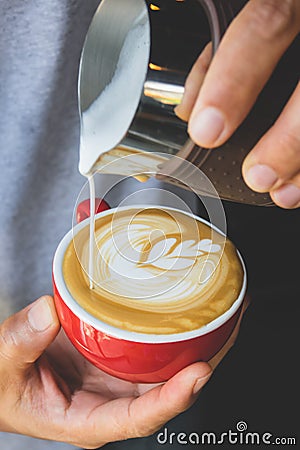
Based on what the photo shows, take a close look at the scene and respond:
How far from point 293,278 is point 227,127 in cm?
65

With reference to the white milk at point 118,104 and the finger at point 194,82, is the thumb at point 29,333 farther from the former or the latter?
the finger at point 194,82

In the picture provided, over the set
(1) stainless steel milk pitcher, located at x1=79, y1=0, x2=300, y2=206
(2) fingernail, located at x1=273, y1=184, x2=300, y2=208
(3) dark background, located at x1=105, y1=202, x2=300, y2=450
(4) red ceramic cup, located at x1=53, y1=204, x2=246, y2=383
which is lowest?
(3) dark background, located at x1=105, y1=202, x2=300, y2=450

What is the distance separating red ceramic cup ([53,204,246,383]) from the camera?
0.73 m

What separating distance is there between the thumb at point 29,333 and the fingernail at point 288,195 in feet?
1.20

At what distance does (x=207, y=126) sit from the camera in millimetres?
555

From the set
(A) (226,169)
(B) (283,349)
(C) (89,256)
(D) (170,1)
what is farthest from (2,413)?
(D) (170,1)

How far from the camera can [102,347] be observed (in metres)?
0.75

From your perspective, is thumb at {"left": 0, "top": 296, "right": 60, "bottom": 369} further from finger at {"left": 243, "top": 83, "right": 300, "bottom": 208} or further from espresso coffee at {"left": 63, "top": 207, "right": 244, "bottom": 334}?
finger at {"left": 243, "top": 83, "right": 300, "bottom": 208}

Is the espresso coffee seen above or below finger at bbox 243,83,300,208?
below

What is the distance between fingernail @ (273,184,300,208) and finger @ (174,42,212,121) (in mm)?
140

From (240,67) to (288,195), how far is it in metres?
0.17

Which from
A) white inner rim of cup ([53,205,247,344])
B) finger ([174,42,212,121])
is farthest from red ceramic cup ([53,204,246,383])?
finger ([174,42,212,121])

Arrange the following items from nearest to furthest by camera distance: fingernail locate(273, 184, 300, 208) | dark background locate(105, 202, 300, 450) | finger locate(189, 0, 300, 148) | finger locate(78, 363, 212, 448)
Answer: finger locate(189, 0, 300, 148), fingernail locate(273, 184, 300, 208), finger locate(78, 363, 212, 448), dark background locate(105, 202, 300, 450)

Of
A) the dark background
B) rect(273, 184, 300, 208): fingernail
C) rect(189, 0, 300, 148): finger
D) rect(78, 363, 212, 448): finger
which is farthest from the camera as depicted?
the dark background
